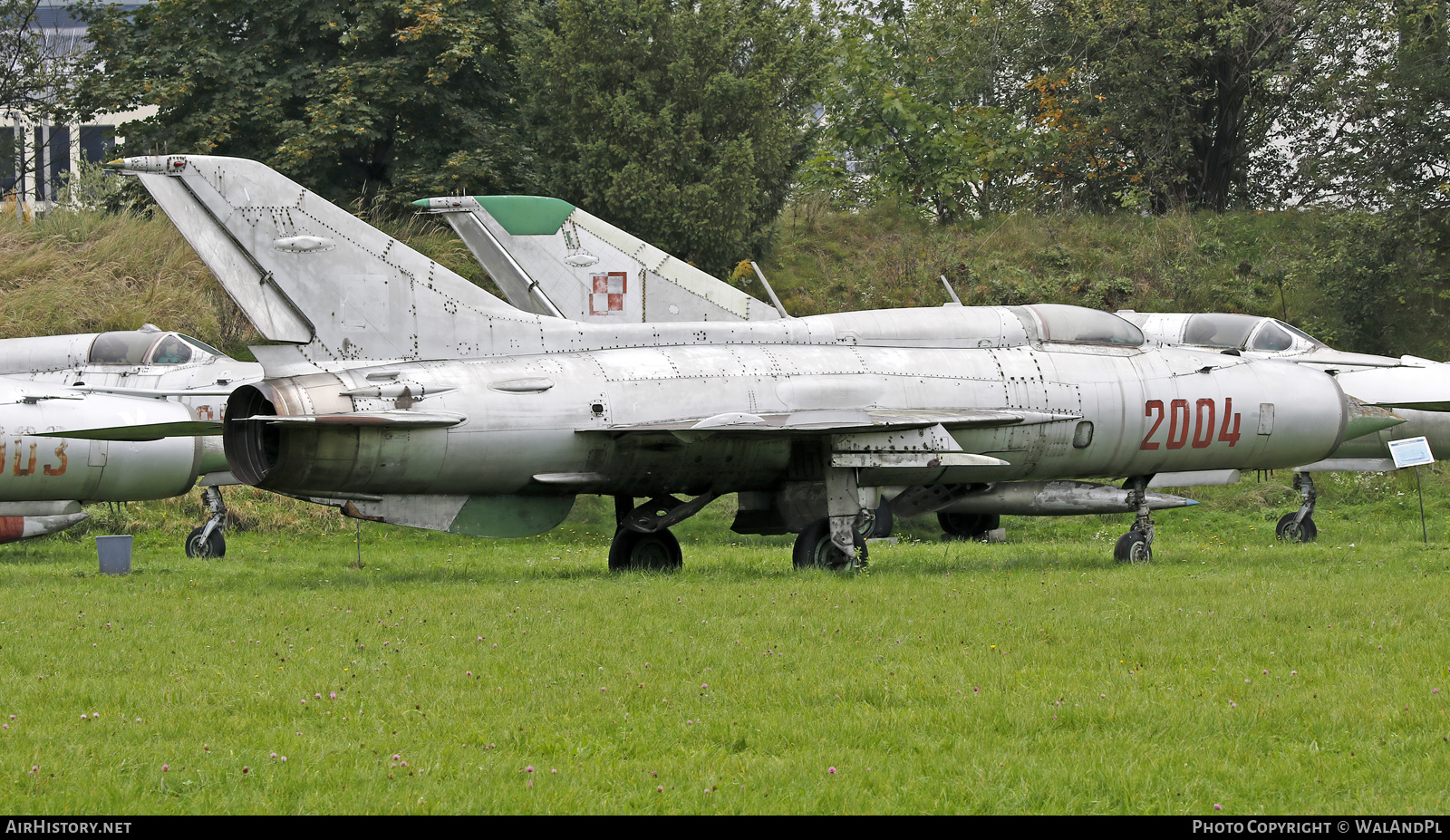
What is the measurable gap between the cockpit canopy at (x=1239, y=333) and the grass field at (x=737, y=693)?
3925 millimetres

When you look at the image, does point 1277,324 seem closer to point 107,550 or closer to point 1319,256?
point 1319,256

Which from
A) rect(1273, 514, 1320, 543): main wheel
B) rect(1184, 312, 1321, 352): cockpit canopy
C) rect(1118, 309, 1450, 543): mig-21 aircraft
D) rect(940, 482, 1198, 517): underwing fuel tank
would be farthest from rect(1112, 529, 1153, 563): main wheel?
rect(1273, 514, 1320, 543): main wheel

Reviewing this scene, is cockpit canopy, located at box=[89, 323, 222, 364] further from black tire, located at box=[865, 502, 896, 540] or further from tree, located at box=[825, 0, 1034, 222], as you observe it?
tree, located at box=[825, 0, 1034, 222]

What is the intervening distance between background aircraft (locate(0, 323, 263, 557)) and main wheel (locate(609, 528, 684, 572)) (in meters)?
4.47

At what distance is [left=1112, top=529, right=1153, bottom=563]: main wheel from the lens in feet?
46.0

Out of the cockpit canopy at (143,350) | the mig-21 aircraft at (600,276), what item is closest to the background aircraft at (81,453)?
the cockpit canopy at (143,350)

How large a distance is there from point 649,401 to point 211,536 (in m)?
7.11

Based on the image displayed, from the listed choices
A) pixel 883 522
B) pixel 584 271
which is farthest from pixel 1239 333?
pixel 584 271

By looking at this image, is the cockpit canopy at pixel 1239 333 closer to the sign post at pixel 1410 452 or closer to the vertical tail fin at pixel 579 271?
the sign post at pixel 1410 452

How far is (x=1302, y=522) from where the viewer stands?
17.1 metres

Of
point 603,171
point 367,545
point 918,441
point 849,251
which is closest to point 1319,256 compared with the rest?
point 849,251

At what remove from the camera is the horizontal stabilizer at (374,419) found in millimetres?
10688

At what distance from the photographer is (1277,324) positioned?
16188 mm

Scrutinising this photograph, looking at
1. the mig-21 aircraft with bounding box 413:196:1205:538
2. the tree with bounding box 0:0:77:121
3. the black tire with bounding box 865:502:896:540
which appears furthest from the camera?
the tree with bounding box 0:0:77:121
